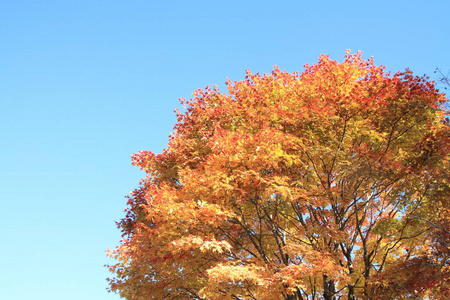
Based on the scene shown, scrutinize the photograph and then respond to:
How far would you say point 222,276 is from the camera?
351 inches

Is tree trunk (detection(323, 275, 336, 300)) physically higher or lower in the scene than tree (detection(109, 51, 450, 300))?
lower

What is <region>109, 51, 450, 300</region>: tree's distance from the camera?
10.0m

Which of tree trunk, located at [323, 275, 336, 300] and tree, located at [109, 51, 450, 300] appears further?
tree trunk, located at [323, 275, 336, 300]

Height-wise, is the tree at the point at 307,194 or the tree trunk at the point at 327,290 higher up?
the tree at the point at 307,194

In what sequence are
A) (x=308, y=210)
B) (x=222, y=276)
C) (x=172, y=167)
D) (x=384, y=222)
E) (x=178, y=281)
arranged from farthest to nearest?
1. (x=172, y=167)
2. (x=308, y=210)
3. (x=178, y=281)
4. (x=384, y=222)
5. (x=222, y=276)

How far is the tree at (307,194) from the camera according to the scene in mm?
10031

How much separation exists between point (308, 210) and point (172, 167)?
575 cm

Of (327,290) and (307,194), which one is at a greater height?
(307,194)

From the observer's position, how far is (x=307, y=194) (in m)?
10.9

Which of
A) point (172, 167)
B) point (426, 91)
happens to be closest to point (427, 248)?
point (426, 91)

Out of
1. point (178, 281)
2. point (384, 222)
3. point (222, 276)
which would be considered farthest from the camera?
point (178, 281)

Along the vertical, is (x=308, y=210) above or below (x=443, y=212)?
above

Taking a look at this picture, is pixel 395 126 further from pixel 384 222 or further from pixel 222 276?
pixel 222 276

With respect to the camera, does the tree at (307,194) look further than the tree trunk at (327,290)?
No
